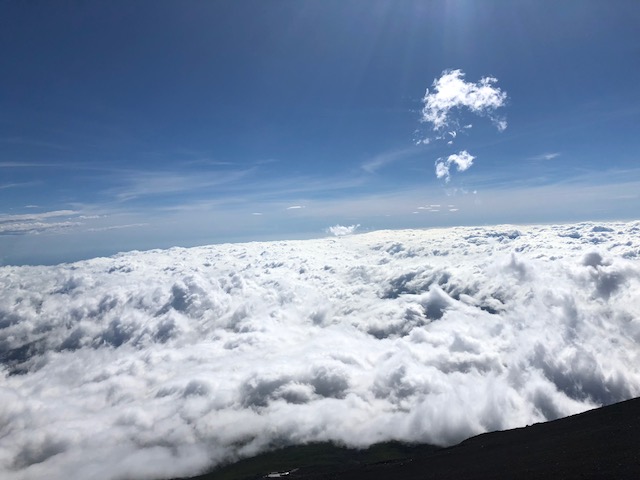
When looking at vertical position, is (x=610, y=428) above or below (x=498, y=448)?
above

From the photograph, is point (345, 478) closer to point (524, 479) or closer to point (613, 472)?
point (524, 479)

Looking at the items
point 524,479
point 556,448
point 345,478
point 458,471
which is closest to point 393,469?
point 345,478

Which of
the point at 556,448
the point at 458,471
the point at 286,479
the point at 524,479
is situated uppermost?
the point at 524,479

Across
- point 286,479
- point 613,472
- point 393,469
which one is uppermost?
point 613,472

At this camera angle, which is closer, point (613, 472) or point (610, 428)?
point (613, 472)

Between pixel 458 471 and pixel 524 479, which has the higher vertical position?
pixel 524 479

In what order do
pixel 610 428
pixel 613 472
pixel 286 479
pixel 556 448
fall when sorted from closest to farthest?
pixel 613 472 < pixel 556 448 < pixel 610 428 < pixel 286 479

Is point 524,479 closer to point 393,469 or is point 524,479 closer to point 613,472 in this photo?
point 613,472

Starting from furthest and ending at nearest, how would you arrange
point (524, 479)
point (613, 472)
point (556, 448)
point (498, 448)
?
point (498, 448), point (556, 448), point (524, 479), point (613, 472)

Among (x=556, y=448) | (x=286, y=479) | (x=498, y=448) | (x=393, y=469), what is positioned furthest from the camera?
(x=286, y=479)

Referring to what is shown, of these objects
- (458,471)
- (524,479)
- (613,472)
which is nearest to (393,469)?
(458,471)
